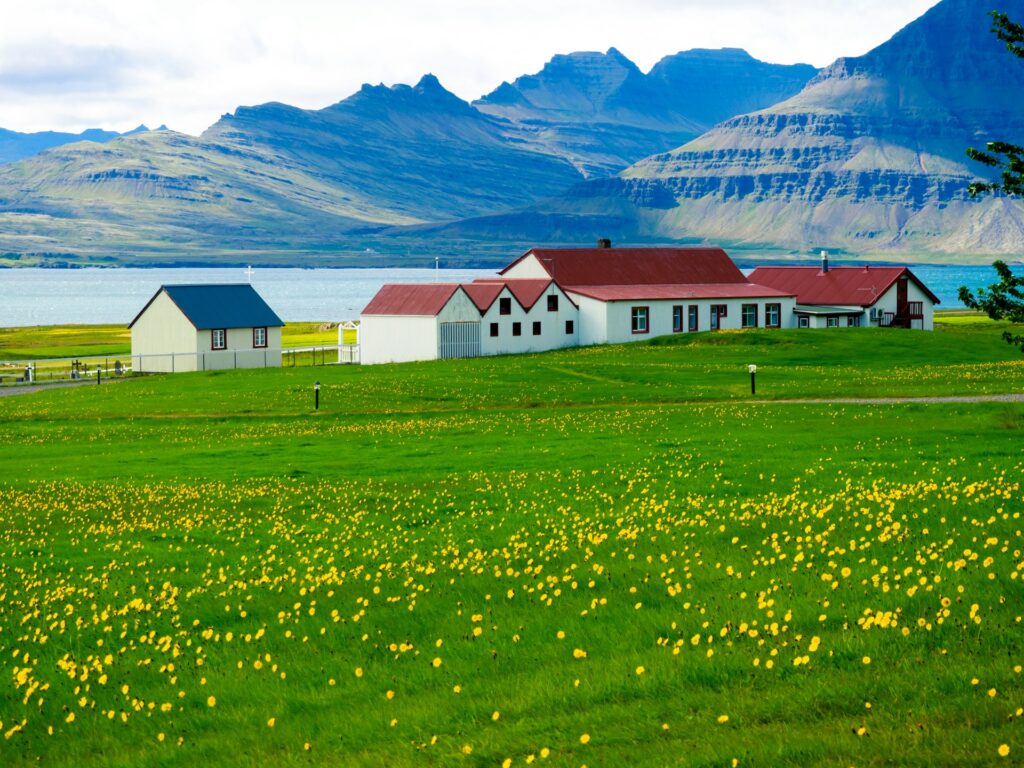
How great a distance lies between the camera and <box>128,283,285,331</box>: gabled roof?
99688 millimetres

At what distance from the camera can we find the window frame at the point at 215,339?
3957 inches

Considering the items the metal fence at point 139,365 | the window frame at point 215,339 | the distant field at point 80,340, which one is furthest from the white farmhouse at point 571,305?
the distant field at point 80,340

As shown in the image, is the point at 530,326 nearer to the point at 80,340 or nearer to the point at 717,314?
the point at 717,314

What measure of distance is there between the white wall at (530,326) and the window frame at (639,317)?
487 centimetres

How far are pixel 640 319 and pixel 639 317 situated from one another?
21 centimetres

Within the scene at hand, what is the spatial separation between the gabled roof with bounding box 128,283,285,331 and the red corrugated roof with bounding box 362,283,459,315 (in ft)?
28.6

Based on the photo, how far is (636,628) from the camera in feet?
49.9

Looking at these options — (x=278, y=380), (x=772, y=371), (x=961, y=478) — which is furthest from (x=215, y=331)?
(x=961, y=478)

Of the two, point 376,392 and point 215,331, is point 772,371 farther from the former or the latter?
point 215,331

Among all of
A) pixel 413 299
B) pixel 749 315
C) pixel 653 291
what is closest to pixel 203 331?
pixel 413 299

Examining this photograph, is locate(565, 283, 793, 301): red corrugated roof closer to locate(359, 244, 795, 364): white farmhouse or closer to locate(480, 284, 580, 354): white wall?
locate(359, 244, 795, 364): white farmhouse

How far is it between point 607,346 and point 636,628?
90.0 meters

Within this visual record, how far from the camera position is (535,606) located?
1694 centimetres

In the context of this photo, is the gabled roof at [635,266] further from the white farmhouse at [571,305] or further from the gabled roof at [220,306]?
the gabled roof at [220,306]
